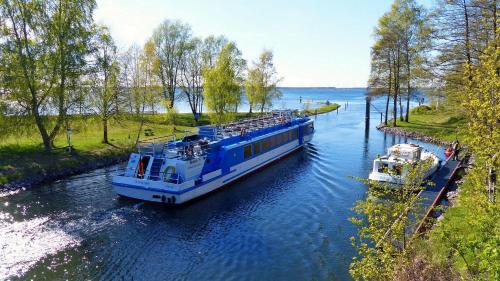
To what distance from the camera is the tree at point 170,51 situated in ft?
194

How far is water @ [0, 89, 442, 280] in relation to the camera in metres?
16.4

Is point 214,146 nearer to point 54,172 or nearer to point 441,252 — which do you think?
point 54,172

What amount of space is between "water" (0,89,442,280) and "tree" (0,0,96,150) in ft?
→ 27.3

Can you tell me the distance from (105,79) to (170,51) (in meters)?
23.8

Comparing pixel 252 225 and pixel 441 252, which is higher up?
pixel 441 252

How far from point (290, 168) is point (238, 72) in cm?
2935

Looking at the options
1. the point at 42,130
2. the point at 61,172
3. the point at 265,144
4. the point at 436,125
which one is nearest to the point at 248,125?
the point at 265,144

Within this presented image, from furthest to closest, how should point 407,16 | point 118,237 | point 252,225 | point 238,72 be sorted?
point 238,72
point 407,16
point 252,225
point 118,237

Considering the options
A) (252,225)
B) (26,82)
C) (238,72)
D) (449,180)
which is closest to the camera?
(252,225)

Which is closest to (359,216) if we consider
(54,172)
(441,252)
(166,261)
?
(441,252)

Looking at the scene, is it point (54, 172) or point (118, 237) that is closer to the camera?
point (118, 237)

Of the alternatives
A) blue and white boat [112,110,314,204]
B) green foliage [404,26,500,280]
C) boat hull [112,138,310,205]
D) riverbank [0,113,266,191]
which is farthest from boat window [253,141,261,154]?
green foliage [404,26,500,280]

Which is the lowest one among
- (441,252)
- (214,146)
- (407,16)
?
(441,252)

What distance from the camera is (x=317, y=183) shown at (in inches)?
1149
